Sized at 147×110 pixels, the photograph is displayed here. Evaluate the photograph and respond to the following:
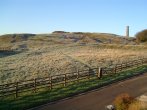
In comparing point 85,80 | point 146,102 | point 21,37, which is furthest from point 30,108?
point 21,37

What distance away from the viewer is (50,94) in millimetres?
23906

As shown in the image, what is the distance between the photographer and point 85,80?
30719 millimetres

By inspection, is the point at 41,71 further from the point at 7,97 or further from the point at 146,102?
the point at 146,102

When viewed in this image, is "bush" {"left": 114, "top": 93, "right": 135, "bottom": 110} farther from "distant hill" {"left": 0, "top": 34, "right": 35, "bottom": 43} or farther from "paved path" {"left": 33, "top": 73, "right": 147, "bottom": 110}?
"distant hill" {"left": 0, "top": 34, "right": 35, "bottom": 43}

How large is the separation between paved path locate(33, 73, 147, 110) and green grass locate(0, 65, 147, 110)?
849mm

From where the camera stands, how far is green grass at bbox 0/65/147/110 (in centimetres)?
2077

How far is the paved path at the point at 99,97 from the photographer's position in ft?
66.5

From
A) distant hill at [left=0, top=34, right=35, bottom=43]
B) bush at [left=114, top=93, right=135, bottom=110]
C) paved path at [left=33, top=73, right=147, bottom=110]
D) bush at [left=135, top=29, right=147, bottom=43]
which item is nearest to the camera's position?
bush at [left=114, top=93, right=135, bottom=110]

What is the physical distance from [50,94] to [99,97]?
392 cm

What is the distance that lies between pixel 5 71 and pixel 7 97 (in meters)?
25.6

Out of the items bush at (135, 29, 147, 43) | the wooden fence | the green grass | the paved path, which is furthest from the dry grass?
bush at (135, 29, 147, 43)

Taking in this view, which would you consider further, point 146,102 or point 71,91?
point 71,91

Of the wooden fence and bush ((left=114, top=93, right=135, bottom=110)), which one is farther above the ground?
bush ((left=114, top=93, right=135, bottom=110))

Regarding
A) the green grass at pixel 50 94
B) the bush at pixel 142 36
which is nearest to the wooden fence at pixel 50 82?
the green grass at pixel 50 94
